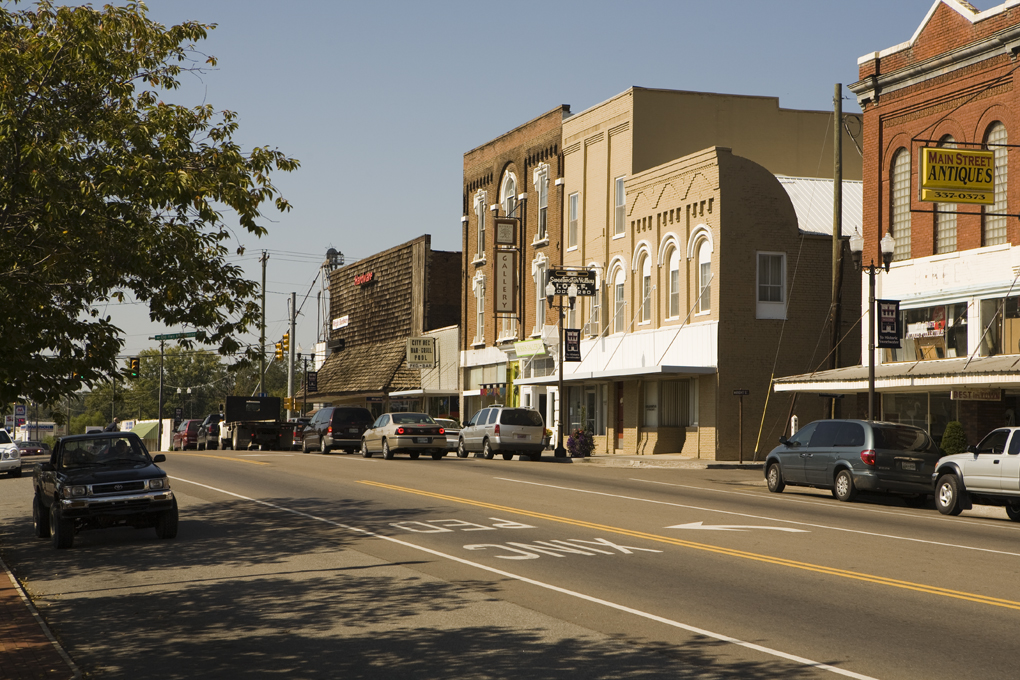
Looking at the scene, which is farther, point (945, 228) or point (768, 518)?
point (945, 228)

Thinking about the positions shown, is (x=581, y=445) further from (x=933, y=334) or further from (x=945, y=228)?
(x=945, y=228)

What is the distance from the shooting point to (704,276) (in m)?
39.1

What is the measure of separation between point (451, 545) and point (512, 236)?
3781 cm

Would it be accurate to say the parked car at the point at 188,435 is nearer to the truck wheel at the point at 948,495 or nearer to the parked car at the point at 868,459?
the parked car at the point at 868,459

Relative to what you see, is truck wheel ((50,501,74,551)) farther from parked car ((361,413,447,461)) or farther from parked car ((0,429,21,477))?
parked car ((361,413,447,461))

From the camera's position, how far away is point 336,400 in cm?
7419

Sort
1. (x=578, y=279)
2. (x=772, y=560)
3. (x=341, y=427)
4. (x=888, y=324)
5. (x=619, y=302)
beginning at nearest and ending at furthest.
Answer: (x=772, y=560) → (x=888, y=324) → (x=341, y=427) → (x=619, y=302) → (x=578, y=279)

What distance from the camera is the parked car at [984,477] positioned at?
1938 cm

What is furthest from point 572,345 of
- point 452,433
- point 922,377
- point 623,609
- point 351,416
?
point 623,609

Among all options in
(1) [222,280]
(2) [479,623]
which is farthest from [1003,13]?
(2) [479,623]

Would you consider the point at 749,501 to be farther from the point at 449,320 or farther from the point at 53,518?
the point at 449,320

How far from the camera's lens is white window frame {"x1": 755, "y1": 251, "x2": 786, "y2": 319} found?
3850 cm

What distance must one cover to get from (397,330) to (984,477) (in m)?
49.9

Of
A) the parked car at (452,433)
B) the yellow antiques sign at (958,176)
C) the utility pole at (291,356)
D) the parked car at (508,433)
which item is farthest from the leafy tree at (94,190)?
the utility pole at (291,356)
